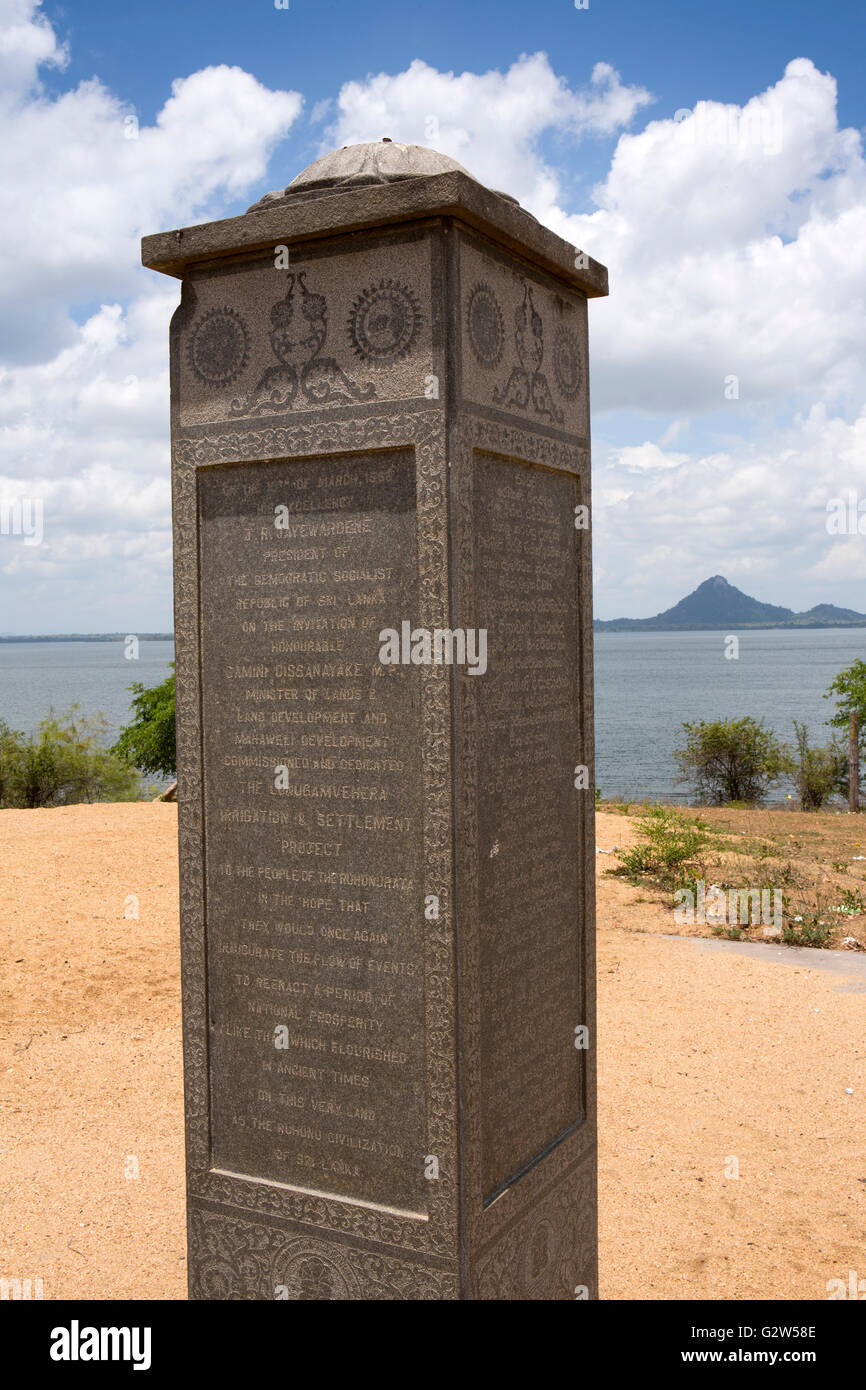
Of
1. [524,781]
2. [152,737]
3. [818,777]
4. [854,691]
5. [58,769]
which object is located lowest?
[818,777]

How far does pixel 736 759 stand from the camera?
23.2 m

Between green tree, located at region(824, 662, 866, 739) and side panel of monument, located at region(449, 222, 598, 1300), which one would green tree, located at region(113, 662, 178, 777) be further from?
side panel of monument, located at region(449, 222, 598, 1300)

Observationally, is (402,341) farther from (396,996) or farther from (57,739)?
(57,739)

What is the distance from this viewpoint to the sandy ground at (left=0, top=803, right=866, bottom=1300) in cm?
456

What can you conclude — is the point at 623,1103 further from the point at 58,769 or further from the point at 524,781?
the point at 58,769

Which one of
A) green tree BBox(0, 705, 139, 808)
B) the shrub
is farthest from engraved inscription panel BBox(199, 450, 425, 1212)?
green tree BBox(0, 705, 139, 808)

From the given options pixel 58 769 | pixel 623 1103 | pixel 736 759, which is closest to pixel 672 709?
pixel 736 759

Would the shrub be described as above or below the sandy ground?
above

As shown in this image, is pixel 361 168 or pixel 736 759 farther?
pixel 736 759

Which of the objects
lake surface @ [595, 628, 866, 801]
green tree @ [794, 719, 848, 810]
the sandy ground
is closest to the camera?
the sandy ground

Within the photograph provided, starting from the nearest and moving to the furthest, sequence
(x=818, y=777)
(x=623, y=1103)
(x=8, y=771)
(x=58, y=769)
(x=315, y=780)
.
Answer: (x=315, y=780)
(x=623, y=1103)
(x=8, y=771)
(x=58, y=769)
(x=818, y=777)

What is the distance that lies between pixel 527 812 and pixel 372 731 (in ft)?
2.24

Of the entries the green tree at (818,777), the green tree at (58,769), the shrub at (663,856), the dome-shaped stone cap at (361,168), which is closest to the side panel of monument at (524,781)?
the dome-shaped stone cap at (361,168)

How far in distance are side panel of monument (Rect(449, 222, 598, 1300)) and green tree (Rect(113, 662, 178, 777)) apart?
23147 mm
